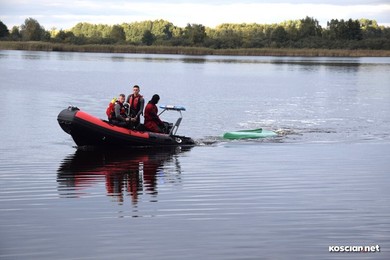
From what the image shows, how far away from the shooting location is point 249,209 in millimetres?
11430

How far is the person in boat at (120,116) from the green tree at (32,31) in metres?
94.0

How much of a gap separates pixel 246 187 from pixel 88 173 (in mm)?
3331

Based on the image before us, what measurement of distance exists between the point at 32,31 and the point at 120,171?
98515mm

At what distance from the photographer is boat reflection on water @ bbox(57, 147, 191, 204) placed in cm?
1296

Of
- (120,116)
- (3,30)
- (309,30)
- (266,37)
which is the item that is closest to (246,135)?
(120,116)

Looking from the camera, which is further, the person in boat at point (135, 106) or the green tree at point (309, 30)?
the green tree at point (309, 30)

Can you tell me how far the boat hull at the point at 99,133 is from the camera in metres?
16.5

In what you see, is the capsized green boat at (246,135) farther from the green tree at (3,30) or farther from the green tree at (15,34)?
the green tree at (3,30)

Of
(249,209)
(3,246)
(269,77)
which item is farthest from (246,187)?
(269,77)

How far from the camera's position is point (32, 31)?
110 metres

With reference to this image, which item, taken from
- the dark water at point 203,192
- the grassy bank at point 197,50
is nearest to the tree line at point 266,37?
the grassy bank at point 197,50

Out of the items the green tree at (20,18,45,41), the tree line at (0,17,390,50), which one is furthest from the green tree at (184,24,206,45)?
the green tree at (20,18,45,41)

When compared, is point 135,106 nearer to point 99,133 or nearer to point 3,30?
point 99,133

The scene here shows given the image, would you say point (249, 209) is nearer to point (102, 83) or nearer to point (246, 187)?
point (246, 187)
